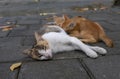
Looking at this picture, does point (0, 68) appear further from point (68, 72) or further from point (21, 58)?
point (68, 72)

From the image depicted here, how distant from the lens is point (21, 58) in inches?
165

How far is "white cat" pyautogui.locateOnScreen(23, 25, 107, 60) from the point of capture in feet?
13.0

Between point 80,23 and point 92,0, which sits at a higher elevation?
point 80,23

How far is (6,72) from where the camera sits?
370cm

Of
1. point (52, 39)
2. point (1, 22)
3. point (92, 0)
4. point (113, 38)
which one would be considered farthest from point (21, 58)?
point (92, 0)

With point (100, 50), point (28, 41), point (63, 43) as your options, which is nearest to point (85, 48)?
point (100, 50)

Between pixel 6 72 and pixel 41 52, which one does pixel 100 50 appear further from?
pixel 6 72

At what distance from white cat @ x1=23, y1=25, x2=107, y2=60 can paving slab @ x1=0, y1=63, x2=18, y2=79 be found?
1.44 ft

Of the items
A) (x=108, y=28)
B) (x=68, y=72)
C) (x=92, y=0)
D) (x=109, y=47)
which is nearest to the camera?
(x=68, y=72)

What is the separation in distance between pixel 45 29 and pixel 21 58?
3.25 feet

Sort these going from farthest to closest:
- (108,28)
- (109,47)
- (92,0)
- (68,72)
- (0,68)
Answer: (92,0), (108,28), (109,47), (0,68), (68,72)

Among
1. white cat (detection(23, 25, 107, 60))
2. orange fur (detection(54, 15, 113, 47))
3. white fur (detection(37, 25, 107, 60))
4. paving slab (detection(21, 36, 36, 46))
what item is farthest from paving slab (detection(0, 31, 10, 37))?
white fur (detection(37, 25, 107, 60))

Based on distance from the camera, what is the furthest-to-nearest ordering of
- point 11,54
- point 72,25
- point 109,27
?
1. point 109,27
2. point 72,25
3. point 11,54

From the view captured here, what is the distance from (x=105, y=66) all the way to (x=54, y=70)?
0.65m
